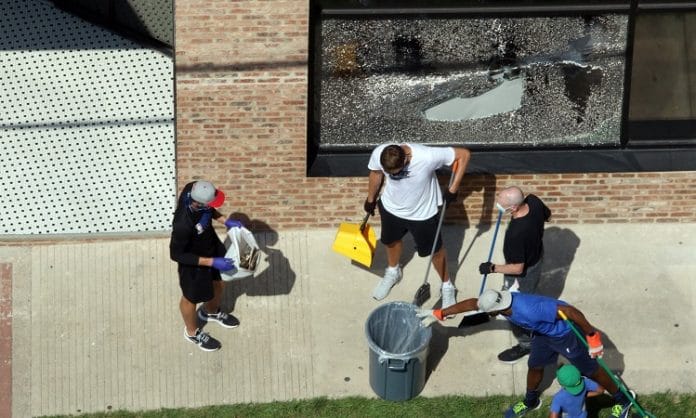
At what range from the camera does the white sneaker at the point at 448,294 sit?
35.8 ft

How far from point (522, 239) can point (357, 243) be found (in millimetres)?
1712

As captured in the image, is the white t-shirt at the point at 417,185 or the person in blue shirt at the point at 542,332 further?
the white t-shirt at the point at 417,185

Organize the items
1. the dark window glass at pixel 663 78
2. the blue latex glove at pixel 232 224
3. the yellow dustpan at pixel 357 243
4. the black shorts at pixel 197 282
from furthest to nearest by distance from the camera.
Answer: the dark window glass at pixel 663 78
the yellow dustpan at pixel 357 243
the blue latex glove at pixel 232 224
the black shorts at pixel 197 282

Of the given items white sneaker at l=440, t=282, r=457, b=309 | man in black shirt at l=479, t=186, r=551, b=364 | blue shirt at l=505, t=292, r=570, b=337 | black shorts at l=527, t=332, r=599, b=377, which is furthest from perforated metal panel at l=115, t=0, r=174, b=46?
black shorts at l=527, t=332, r=599, b=377

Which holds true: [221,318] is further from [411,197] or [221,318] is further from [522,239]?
[522,239]

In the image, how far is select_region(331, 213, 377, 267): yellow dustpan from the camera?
434 inches

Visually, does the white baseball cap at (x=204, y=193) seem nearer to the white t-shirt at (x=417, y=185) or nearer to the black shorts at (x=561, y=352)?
the white t-shirt at (x=417, y=185)

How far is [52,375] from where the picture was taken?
10.5m

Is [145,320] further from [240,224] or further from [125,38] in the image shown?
[125,38]

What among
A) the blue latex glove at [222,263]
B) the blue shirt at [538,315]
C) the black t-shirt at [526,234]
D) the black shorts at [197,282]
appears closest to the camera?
the blue shirt at [538,315]

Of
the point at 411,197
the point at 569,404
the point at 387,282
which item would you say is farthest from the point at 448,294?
the point at 569,404

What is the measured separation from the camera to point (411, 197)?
1031 cm

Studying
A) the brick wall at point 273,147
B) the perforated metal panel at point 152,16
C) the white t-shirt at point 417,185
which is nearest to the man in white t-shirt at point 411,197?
the white t-shirt at point 417,185

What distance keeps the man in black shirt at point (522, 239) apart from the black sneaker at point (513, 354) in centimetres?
57
